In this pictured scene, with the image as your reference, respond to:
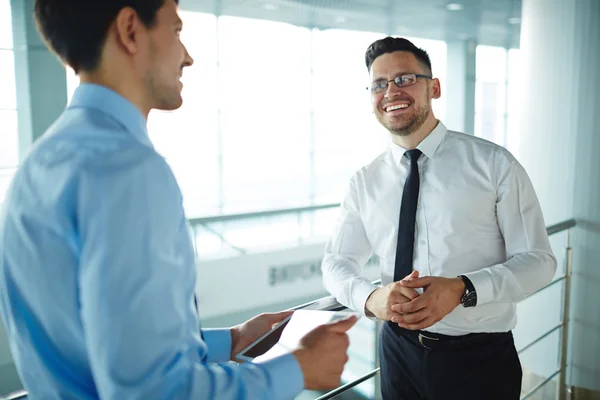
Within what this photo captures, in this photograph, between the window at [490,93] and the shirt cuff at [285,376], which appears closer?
the shirt cuff at [285,376]

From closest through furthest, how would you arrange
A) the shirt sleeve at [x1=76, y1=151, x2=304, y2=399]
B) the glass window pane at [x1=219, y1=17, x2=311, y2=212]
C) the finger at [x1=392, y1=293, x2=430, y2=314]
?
the shirt sleeve at [x1=76, y1=151, x2=304, y2=399] < the finger at [x1=392, y1=293, x2=430, y2=314] < the glass window pane at [x1=219, y1=17, x2=311, y2=212]

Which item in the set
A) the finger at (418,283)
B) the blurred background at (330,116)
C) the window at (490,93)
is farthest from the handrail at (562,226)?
the window at (490,93)

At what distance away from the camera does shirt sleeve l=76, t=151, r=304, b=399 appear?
39 centimetres

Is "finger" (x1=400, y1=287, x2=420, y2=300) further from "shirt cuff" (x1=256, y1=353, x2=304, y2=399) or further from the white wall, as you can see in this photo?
the white wall

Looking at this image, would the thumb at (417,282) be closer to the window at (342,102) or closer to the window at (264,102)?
the window at (264,102)

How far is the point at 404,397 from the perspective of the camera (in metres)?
1.09

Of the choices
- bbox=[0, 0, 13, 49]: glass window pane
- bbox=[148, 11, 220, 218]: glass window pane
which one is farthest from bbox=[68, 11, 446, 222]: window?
bbox=[0, 0, 13, 49]: glass window pane

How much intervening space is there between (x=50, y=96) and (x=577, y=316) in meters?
3.78

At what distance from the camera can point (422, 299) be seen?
910 mm

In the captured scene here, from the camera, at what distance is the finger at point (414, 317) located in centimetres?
92

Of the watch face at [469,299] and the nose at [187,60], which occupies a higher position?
the nose at [187,60]

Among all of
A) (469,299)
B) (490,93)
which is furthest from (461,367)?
(490,93)

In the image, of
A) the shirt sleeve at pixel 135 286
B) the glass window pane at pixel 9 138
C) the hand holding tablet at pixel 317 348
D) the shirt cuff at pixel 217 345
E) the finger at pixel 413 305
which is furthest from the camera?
the glass window pane at pixel 9 138

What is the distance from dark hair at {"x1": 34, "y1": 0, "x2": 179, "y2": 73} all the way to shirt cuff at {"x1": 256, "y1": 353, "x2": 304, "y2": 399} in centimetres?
35
